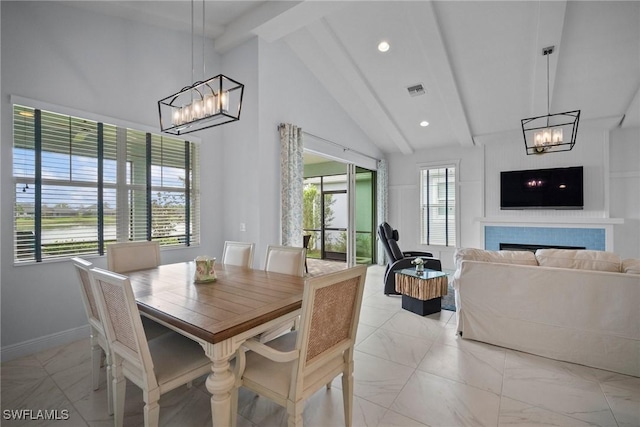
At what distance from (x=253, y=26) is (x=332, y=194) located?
5.17m

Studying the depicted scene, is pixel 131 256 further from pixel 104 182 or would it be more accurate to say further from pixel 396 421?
pixel 396 421

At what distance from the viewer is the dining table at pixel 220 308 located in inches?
59.0

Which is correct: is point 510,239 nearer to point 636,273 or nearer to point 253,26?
point 636,273

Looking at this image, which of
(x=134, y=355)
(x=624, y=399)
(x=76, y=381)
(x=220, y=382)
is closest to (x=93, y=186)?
(x=76, y=381)

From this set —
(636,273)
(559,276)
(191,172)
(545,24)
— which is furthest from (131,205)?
(545,24)

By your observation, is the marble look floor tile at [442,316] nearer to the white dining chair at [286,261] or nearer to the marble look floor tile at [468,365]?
the marble look floor tile at [468,365]

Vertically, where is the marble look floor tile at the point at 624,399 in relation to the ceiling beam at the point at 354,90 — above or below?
below

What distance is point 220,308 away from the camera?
1.77 meters

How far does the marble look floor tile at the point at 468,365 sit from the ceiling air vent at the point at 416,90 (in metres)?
4.09

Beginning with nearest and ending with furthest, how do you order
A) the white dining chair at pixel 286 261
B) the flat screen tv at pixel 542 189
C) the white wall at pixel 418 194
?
the white dining chair at pixel 286 261 → the flat screen tv at pixel 542 189 → the white wall at pixel 418 194

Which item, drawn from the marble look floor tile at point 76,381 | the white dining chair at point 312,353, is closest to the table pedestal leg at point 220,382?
the white dining chair at point 312,353

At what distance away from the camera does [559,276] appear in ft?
8.68

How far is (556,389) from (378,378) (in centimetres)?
134

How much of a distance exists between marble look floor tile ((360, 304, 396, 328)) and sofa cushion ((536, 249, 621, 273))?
1.81 m
